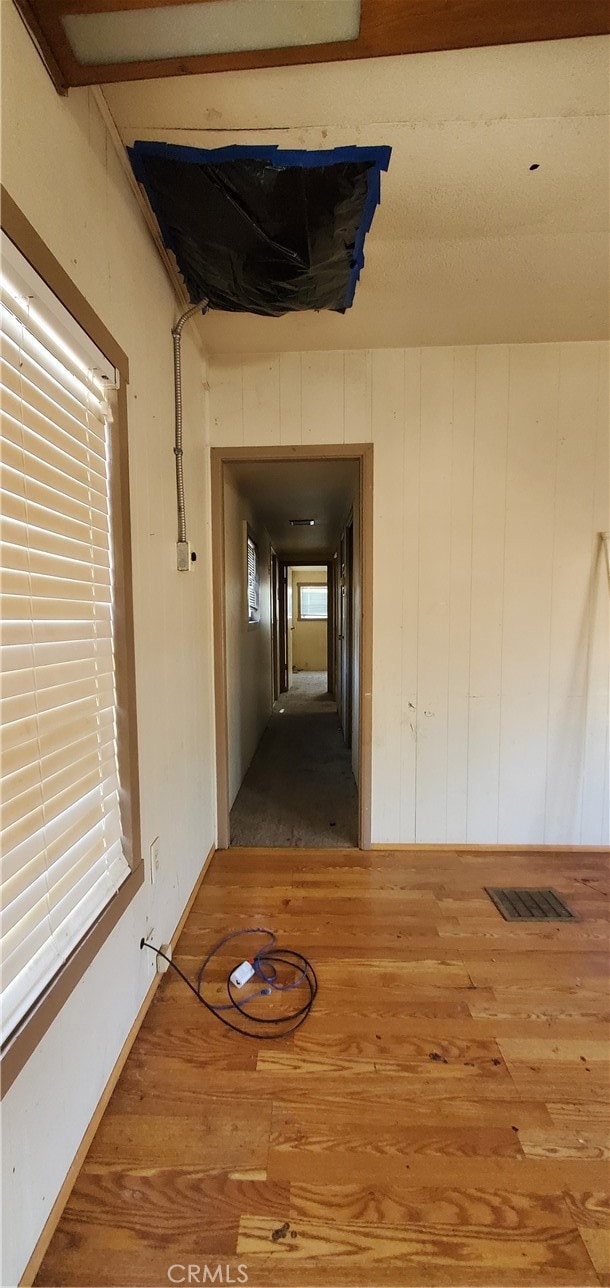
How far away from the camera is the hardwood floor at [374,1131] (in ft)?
2.70

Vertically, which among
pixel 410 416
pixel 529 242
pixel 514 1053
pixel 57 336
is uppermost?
pixel 529 242

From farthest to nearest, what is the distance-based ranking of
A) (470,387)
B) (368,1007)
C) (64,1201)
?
(470,387) < (368,1007) < (64,1201)

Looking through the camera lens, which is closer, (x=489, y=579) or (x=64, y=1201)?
(x=64, y=1201)

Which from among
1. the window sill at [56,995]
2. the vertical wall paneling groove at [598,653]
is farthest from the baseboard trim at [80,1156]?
the vertical wall paneling groove at [598,653]

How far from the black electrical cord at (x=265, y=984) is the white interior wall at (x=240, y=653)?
41.4 inches

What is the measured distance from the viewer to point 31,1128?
782 millimetres

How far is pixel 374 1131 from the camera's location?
3.33 ft

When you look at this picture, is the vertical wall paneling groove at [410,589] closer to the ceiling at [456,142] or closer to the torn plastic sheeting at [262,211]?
the ceiling at [456,142]

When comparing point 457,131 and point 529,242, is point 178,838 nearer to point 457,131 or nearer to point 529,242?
point 457,131

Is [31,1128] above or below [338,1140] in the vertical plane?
above

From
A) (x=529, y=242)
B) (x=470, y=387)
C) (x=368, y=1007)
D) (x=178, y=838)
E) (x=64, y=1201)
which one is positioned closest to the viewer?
(x=64, y=1201)

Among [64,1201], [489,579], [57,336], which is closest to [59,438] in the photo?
[57,336]

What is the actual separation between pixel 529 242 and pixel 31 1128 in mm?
2717

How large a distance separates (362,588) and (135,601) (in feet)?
4.15
